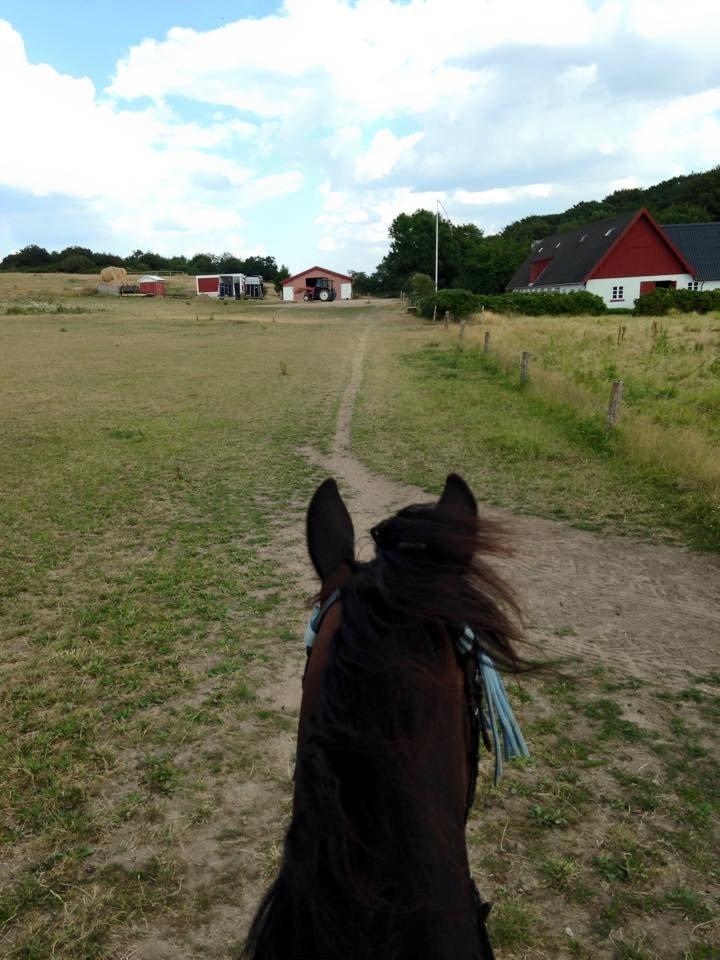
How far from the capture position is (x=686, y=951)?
212cm

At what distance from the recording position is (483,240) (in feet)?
213

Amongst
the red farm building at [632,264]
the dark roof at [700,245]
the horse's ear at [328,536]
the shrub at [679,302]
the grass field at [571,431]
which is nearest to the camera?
the horse's ear at [328,536]

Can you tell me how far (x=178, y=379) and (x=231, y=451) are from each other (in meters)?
7.86

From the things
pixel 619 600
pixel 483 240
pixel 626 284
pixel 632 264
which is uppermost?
pixel 483 240

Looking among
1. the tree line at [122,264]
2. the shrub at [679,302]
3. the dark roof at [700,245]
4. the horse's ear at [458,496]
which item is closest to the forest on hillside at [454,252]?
the tree line at [122,264]

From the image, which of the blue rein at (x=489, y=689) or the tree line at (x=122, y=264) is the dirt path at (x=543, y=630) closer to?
the blue rein at (x=489, y=689)

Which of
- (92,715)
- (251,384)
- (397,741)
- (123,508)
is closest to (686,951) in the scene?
(397,741)

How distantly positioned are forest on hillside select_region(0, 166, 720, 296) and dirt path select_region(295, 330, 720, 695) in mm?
53965

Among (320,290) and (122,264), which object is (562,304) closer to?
(320,290)

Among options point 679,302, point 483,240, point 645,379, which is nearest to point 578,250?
point 679,302

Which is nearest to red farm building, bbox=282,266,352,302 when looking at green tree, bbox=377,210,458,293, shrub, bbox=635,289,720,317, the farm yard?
green tree, bbox=377,210,458,293

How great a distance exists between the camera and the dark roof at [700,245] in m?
39.4

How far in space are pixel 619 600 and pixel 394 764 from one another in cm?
423

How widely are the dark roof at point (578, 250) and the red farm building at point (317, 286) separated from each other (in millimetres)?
18700
